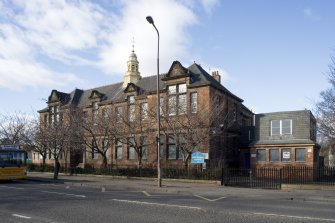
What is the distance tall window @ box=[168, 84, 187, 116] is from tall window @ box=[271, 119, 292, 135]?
9.29 m

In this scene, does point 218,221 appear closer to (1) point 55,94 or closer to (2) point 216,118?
(2) point 216,118

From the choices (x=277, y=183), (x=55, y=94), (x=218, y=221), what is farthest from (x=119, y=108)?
(x=218, y=221)

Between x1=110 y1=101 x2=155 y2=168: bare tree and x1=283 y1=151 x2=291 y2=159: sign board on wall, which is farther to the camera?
x1=110 y1=101 x2=155 y2=168: bare tree

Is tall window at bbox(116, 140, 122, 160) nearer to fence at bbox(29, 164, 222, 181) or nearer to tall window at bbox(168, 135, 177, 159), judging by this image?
fence at bbox(29, 164, 222, 181)

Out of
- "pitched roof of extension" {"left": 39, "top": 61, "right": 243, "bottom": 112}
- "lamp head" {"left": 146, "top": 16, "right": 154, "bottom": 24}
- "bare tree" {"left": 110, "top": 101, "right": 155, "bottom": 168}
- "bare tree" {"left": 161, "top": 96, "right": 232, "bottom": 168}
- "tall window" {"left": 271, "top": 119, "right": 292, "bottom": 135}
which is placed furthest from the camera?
"pitched roof of extension" {"left": 39, "top": 61, "right": 243, "bottom": 112}

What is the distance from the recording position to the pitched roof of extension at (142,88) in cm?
3600

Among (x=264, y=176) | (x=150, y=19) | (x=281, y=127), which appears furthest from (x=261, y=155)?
(x=150, y=19)

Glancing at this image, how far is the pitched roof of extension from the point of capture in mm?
36000

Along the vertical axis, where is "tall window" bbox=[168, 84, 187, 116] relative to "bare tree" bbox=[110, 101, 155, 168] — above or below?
above

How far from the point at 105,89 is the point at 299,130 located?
2449 cm

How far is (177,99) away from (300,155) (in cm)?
1246

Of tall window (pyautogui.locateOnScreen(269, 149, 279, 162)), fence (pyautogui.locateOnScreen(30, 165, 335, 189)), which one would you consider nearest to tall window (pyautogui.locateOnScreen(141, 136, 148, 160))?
fence (pyautogui.locateOnScreen(30, 165, 335, 189))

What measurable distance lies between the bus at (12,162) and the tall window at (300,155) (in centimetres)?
2348

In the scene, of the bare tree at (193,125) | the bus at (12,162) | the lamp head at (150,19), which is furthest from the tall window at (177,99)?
the bus at (12,162)
